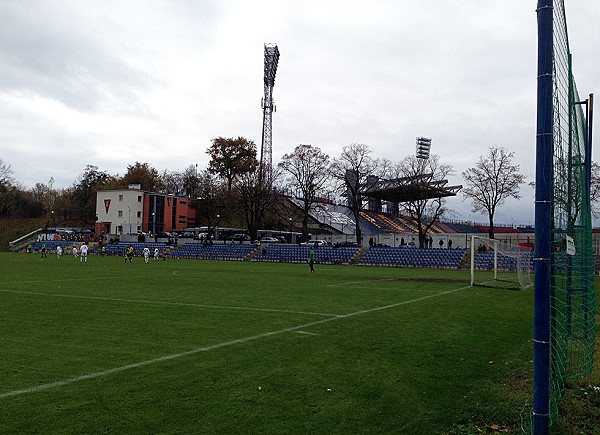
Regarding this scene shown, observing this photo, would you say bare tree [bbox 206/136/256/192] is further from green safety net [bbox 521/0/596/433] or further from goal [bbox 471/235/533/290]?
green safety net [bbox 521/0/596/433]

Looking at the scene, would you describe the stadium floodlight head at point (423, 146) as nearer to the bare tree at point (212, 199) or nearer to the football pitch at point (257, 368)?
the bare tree at point (212, 199)

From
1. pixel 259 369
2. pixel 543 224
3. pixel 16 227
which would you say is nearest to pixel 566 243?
pixel 543 224

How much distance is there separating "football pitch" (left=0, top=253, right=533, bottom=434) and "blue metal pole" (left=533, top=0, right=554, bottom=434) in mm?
1079

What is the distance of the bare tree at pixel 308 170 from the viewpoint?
218ft

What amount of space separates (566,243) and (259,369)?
4.33 metres

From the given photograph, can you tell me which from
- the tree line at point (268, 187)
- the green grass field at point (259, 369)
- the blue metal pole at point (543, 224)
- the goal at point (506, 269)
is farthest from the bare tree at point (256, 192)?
Answer: the blue metal pole at point (543, 224)

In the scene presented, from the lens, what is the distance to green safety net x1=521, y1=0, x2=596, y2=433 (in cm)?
528

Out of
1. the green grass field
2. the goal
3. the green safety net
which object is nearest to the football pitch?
the green grass field

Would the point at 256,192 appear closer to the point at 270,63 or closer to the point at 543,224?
the point at 270,63

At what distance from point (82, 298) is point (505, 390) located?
526 inches

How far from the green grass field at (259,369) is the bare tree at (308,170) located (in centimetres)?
5258

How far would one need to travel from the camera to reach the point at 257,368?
7.08 meters

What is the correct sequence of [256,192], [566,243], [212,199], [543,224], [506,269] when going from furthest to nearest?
[212,199], [256,192], [506,269], [566,243], [543,224]

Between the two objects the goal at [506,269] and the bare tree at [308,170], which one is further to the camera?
the bare tree at [308,170]
